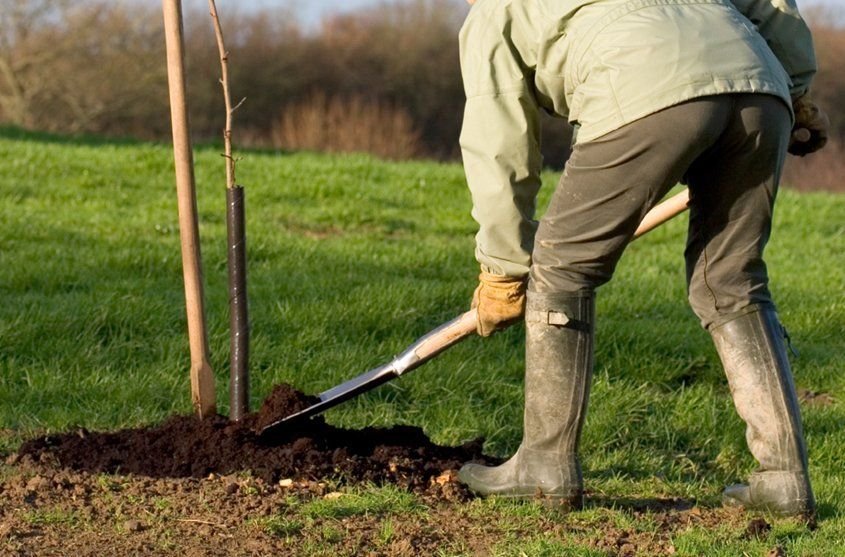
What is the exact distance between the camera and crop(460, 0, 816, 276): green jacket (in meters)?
3.07

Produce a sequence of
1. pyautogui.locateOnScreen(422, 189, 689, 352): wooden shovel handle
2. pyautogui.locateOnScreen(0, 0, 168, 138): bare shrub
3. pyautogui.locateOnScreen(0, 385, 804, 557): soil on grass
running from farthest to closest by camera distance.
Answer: pyautogui.locateOnScreen(0, 0, 168, 138): bare shrub → pyautogui.locateOnScreen(422, 189, 689, 352): wooden shovel handle → pyautogui.locateOnScreen(0, 385, 804, 557): soil on grass

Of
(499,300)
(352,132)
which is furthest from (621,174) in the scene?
(352,132)

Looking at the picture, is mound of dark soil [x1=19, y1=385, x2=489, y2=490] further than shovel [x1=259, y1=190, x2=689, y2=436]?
Yes

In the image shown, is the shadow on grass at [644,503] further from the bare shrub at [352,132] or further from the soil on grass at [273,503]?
the bare shrub at [352,132]

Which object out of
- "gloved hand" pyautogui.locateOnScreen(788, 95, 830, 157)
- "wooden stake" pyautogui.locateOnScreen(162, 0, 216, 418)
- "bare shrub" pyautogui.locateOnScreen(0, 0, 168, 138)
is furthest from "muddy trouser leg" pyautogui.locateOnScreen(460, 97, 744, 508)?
"bare shrub" pyautogui.locateOnScreen(0, 0, 168, 138)

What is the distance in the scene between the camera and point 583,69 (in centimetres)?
315

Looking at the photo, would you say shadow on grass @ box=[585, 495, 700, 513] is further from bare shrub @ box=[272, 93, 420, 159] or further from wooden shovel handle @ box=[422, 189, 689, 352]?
bare shrub @ box=[272, 93, 420, 159]

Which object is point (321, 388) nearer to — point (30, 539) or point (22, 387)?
point (22, 387)

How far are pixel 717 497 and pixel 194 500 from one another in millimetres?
1705

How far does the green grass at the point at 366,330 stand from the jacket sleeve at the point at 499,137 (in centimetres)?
89

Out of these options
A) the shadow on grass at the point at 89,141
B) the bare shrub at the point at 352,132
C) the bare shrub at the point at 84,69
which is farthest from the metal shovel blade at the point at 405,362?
the bare shrub at the point at 84,69

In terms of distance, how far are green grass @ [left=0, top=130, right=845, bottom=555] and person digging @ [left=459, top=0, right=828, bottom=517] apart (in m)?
0.36

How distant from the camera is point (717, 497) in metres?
3.90

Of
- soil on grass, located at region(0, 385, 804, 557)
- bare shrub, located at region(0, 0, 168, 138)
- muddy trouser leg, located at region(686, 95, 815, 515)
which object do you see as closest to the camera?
soil on grass, located at region(0, 385, 804, 557)
